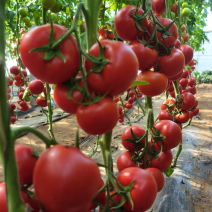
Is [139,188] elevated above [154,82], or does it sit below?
below

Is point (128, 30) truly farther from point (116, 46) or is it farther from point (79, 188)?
point (79, 188)

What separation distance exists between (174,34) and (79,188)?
45 centimetres

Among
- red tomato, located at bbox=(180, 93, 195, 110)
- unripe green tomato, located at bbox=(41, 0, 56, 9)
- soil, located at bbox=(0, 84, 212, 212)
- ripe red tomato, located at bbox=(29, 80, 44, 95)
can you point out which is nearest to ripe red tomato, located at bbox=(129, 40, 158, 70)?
unripe green tomato, located at bbox=(41, 0, 56, 9)

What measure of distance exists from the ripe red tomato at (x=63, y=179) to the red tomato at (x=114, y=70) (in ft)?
0.34

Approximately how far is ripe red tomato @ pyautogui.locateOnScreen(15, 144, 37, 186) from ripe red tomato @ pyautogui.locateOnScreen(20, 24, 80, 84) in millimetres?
106

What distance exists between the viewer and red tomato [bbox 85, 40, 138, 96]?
299 millimetres

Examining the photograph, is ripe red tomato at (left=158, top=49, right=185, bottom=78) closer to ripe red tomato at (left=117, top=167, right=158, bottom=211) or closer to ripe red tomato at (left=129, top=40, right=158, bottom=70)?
ripe red tomato at (left=129, top=40, right=158, bottom=70)

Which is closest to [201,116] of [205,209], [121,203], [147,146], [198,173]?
[198,173]

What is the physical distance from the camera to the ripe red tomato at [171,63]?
0.51 meters

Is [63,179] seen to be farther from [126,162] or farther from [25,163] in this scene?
[126,162]

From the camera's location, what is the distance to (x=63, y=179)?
0.24m

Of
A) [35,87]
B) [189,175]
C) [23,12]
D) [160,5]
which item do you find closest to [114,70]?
[160,5]

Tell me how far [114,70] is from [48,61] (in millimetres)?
92

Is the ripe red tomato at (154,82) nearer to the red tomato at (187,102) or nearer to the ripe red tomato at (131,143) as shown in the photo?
the ripe red tomato at (131,143)
